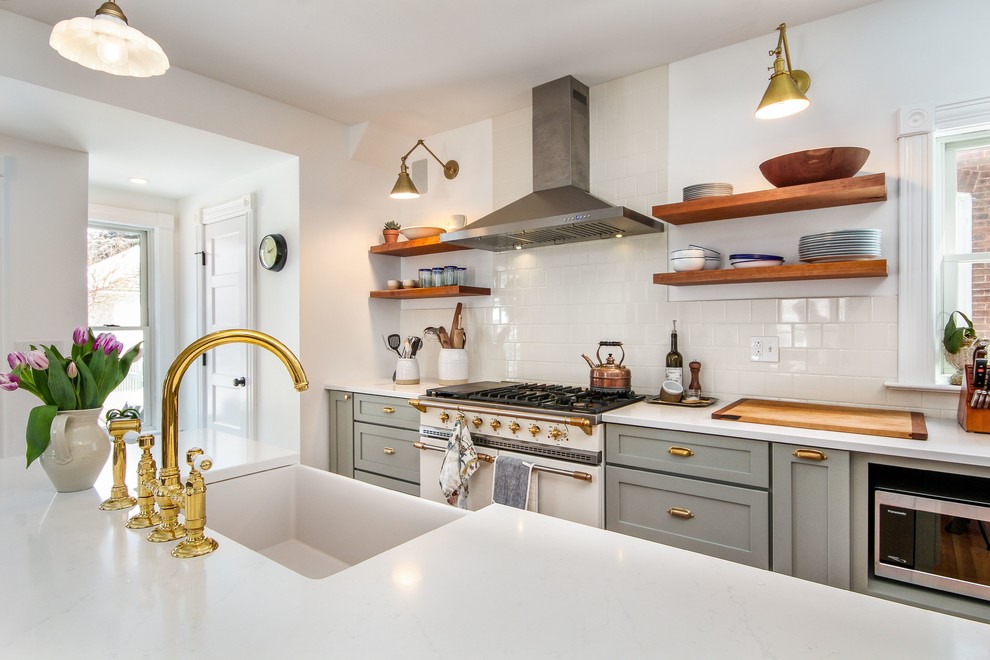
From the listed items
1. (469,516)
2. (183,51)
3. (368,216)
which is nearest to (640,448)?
(469,516)

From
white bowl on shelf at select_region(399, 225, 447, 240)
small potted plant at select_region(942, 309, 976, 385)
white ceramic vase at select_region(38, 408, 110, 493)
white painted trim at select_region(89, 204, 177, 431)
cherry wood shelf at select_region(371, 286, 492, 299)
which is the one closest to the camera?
white ceramic vase at select_region(38, 408, 110, 493)

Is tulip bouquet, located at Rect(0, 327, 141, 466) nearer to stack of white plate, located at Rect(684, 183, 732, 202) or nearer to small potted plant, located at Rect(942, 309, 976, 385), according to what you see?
stack of white plate, located at Rect(684, 183, 732, 202)

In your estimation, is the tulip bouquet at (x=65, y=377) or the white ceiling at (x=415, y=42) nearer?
the tulip bouquet at (x=65, y=377)

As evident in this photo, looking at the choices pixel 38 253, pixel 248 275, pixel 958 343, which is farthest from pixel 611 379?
pixel 38 253

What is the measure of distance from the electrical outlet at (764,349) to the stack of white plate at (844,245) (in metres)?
0.46

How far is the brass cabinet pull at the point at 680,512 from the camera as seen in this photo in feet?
7.11

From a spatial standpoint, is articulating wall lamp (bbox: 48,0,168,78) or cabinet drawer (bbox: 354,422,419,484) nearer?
articulating wall lamp (bbox: 48,0,168,78)

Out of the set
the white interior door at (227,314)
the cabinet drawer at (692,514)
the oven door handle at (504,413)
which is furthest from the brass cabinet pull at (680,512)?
the white interior door at (227,314)

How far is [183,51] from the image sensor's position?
9.09 feet

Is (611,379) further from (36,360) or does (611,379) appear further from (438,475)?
(36,360)

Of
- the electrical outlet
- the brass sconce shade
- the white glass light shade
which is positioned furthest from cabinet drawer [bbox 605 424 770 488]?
the white glass light shade

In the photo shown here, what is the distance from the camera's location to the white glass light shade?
136cm

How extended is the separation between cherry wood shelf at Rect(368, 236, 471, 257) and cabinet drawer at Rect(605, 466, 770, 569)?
1.90 meters

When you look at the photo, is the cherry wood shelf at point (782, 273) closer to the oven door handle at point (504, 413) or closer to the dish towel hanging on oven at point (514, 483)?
the oven door handle at point (504, 413)
